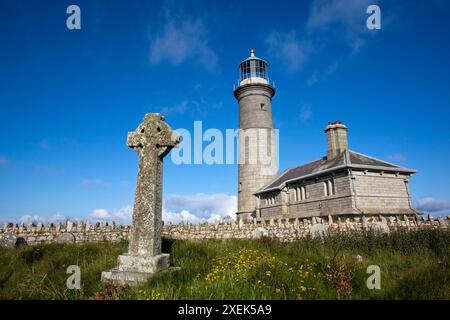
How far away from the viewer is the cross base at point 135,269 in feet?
17.2

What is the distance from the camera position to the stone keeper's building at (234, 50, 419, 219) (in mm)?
20078

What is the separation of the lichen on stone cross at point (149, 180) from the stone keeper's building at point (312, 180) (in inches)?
652

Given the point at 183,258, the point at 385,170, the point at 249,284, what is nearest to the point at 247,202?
the point at 385,170

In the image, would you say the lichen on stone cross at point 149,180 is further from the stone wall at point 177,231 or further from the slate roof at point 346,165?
the slate roof at point 346,165

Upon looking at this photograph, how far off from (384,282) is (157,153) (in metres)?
5.64

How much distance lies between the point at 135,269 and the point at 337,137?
21933 millimetres

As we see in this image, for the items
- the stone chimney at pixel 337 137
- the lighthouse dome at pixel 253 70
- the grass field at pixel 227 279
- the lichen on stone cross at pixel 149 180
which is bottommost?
the grass field at pixel 227 279

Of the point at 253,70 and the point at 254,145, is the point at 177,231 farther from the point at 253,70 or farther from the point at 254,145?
the point at 253,70

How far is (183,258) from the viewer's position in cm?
670

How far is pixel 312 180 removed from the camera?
23312 mm

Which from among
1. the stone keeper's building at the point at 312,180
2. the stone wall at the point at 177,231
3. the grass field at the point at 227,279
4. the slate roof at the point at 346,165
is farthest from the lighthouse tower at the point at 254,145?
the grass field at the point at 227,279

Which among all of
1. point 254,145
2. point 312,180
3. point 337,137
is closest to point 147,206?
point 312,180
